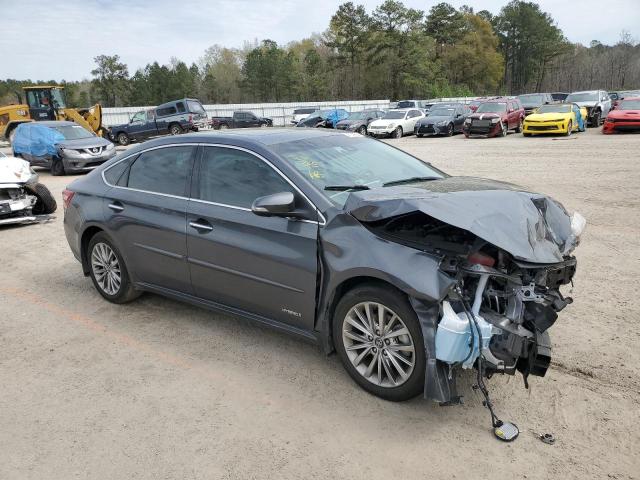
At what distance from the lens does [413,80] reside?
67.2 metres

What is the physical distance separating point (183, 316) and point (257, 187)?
1.67 m

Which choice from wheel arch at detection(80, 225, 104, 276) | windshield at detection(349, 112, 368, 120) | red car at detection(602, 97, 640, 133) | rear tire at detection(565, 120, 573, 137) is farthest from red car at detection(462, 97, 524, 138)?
wheel arch at detection(80, 225, 104, 276)

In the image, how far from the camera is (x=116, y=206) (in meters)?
4.80

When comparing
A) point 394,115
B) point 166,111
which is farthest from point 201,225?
point 166,111

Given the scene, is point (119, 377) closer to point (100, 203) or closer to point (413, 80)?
point (100, 203)

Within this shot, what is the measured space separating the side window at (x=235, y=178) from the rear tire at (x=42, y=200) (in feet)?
20.4

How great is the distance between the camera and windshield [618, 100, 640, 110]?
2041 centimetres

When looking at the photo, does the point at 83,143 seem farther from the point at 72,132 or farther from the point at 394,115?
A: the point at 394,115

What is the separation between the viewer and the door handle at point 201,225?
4047 mm

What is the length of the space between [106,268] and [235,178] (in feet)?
6.38

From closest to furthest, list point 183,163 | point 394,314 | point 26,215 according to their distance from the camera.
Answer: point 394,314 → point 183,163 → point 26,215

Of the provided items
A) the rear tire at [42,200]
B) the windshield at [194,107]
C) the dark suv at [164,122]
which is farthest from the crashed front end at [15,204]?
the windshield at [194,107]

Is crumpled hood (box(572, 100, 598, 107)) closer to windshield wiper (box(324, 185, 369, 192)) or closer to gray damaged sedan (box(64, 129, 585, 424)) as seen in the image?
gray damaged sedan (box(64, 129, 585, 424))

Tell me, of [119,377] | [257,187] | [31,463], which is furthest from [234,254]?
[31,463]
